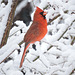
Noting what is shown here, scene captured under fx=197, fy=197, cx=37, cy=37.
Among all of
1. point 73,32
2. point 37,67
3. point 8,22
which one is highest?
point 8,22

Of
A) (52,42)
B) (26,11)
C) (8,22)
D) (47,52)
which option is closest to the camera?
(8,22)

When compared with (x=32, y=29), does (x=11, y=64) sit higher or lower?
lower

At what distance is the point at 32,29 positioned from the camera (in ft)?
6.44

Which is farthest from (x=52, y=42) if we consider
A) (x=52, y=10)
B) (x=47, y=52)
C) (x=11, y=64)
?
(x=11, y=64)

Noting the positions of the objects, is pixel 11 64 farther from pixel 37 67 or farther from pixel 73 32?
pixel 73 32

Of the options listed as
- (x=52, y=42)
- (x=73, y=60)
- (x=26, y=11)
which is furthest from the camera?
(x=26, y=11)

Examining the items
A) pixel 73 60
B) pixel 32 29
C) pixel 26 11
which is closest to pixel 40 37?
pixel 32 29

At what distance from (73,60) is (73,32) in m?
0.44

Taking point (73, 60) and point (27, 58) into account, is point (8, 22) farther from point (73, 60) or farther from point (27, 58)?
point (73, 60)

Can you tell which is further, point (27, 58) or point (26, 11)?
point (26, 11)

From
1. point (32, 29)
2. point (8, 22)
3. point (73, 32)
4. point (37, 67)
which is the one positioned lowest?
point (37, 67)

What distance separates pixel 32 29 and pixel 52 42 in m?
0.25

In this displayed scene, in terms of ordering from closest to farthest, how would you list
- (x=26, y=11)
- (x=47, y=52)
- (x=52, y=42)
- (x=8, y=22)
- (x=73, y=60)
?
1. (x=73, y=60)
2. (x=8, y=22)
3. (x=52, y=42)
4. (x=47, y=52)
5. (x=26, y=11)

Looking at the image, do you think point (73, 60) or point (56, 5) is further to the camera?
point (56, 5)
